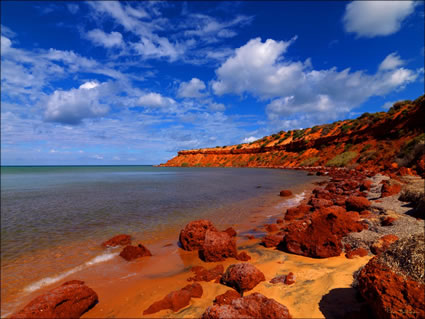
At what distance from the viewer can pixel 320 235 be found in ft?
18.6

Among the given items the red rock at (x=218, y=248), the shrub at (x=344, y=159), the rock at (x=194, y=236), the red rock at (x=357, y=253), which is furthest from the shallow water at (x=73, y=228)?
the shrub at (x=344, y=159)

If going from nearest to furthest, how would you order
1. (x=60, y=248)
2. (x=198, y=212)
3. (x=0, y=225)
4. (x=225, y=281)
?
(x=225, y=281) → (x=60, y=248) → (x=0, y=225) → (x=198, y=212)

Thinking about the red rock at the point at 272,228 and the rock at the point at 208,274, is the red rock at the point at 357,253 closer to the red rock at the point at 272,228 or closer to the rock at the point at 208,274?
the rock at the point at 208,274

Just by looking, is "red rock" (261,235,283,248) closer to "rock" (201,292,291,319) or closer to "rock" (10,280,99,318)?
"rock" (201,292,291,319)

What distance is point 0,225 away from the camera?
31.9 ft

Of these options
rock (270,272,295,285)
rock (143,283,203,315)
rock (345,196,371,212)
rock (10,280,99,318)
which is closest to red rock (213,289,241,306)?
rock (143,283,203,315)

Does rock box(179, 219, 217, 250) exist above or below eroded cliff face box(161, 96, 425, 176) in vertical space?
below

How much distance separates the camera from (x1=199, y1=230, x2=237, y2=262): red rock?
6.05m

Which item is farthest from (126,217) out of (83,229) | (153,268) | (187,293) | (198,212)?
(187,293)

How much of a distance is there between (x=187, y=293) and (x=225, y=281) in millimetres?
887

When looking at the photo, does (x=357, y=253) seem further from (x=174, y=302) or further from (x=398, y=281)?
(x=174, y=302)

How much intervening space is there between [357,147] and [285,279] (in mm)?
48009

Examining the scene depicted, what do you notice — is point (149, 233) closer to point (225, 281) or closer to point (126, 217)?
→ point (126, 217)

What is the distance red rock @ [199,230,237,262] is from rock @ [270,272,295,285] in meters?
1.80
